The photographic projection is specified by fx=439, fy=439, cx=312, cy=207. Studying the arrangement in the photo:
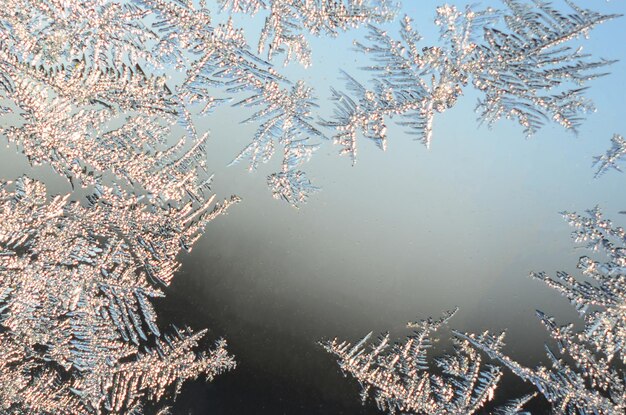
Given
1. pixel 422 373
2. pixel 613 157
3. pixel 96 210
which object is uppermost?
pixel 613 157

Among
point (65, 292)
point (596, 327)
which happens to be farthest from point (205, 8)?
point (596, 327)

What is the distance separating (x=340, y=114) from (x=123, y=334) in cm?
41

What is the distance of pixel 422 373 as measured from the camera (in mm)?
594

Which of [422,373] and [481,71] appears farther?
[422,373]

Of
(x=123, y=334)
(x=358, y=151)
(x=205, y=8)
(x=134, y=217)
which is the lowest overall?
(x=123, y=334)

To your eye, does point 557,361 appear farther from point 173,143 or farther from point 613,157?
point 173,143

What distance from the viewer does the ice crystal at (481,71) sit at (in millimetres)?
459

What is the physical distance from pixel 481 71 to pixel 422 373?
0.39 metres

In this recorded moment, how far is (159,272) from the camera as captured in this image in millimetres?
575

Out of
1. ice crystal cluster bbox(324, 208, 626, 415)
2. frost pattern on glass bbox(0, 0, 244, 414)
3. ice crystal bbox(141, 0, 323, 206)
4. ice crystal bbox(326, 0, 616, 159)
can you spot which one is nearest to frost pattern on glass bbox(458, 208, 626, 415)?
ice crystal cluster bbox(324, 208, 626, 415)

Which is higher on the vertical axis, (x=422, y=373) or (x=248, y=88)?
(x=248, y=88)

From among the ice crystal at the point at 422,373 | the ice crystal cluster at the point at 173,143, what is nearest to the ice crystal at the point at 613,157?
the ice crystal cluster at the point at 173,143

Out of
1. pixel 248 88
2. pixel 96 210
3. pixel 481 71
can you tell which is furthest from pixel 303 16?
pixel 96 210

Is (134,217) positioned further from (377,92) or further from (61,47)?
(377,92)
